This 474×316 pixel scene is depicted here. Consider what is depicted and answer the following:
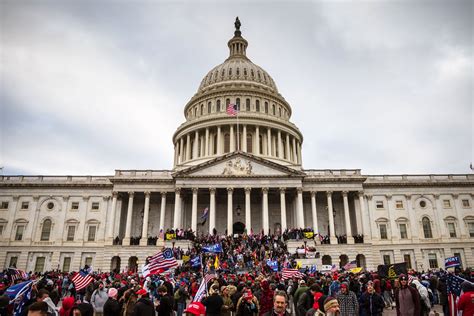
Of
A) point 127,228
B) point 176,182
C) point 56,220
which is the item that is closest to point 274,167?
point 176,182

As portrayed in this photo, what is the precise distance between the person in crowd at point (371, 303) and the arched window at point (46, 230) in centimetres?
5055

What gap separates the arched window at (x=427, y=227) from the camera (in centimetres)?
5275

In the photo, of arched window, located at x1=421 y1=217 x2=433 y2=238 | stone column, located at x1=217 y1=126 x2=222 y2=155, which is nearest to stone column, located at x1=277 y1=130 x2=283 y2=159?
stone column, located at x1=217 y1=126 x2=222 y2=155

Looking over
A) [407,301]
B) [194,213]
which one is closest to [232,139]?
[194,213]

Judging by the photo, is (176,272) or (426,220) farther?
(426,220)

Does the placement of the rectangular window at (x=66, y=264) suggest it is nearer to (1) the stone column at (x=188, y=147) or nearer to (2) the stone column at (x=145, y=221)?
(2) the stone column at (x=145, y=221)

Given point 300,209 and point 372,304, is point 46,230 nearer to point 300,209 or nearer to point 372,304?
point 300,209

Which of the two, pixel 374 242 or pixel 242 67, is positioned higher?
pixel 242 67

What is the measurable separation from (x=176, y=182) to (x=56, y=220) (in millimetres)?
19035

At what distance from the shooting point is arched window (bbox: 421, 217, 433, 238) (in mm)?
52750

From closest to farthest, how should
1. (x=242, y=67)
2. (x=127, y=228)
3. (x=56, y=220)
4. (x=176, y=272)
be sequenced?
1. (x=176, y=272)
2. (x=127, y=228)
3. (x=56, y=220)
4. (x=242, y=67)

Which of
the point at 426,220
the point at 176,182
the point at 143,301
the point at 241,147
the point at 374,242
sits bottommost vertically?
the point at 143,301

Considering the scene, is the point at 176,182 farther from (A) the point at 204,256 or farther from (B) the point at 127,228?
(A) the point at 204,256

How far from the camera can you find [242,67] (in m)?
77.9
